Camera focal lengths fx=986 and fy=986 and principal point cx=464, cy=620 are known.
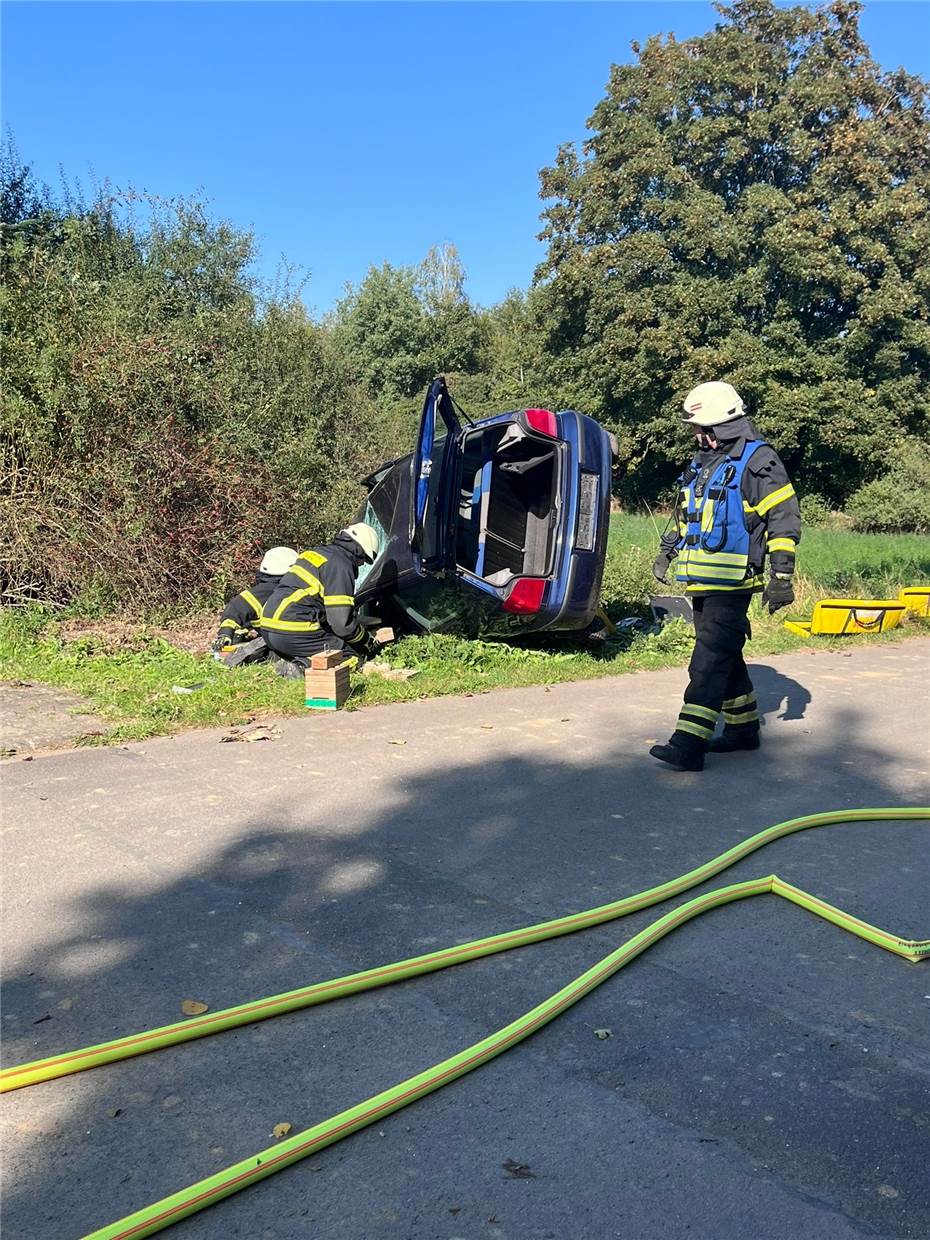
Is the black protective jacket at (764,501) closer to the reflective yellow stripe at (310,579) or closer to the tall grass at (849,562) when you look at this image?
the reflective yellow stripe at (310,579)

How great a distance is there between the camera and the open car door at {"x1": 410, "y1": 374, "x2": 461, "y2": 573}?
724 cm

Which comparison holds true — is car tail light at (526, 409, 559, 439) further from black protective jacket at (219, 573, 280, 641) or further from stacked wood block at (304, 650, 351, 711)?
black protective jacket at (219, 573, 280, 641)

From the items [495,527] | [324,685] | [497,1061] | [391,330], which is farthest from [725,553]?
[391,330]

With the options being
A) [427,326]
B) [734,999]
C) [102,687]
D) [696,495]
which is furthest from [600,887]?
[427,326]

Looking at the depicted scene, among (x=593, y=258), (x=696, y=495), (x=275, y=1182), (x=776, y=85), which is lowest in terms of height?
(x=275, y=1182)

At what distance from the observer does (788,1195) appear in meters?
2.17

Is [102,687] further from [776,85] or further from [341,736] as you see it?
[776,85]

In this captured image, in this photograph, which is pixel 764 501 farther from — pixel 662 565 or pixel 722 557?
pixel 662 565

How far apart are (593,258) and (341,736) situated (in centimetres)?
2854

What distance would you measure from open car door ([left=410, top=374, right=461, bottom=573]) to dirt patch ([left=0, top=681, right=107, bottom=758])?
8.52 feet

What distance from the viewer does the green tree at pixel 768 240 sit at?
2906cm

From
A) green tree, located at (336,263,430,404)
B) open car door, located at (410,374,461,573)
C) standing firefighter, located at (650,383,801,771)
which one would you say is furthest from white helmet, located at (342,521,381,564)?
green tree, located at (336,263,430,404)

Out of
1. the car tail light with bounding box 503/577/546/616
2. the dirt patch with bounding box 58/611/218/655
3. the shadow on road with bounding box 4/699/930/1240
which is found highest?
the car tail light with bounding box 503/577/546/616

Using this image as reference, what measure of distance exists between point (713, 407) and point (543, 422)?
2.18 meters
